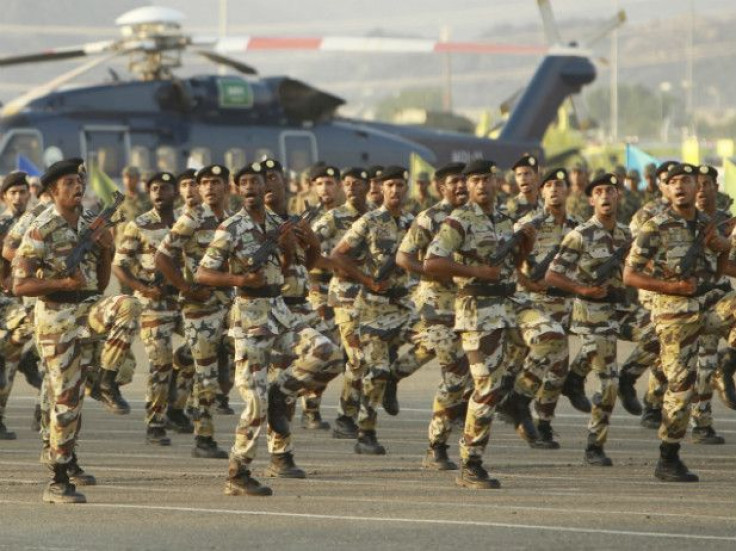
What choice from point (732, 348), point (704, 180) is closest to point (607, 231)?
point (704, 180)

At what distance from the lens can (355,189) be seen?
1535cm

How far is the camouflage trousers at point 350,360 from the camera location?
14.8m

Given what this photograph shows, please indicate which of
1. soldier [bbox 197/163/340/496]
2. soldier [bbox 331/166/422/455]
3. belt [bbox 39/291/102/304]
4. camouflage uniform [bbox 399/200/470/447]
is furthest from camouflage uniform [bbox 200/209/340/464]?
soldier [bbox 331/166/422/455]

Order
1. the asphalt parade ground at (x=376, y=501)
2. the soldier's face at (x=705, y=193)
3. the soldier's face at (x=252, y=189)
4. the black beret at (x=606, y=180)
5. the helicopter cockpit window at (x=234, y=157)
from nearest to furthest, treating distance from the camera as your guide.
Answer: the asphalt parade ground at (x=376, y=501)
the soldier's face at (x=252, y=189)
the soldier's face at (x=705, y=193)
the black beret at (x=606, y=180)
the helicopter cockpit window at (x=234, y=157)

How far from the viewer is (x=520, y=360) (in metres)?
15.0

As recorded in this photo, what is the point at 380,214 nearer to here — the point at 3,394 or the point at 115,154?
the point at 3,394

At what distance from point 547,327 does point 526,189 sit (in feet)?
5.86

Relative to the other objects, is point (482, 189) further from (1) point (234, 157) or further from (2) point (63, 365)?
(1) point (234, 157)

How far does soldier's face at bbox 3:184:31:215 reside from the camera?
50.1 feet

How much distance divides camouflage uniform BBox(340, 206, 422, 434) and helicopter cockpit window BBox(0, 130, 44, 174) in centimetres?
1610

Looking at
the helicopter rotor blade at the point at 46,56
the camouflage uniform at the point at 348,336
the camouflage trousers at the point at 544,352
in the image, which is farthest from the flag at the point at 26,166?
the camouflage trousers at the point at 544,352

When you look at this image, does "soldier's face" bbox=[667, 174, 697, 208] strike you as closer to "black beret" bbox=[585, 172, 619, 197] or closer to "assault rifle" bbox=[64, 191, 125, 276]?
"black beret" bbox=[585, 172, 619, 197]

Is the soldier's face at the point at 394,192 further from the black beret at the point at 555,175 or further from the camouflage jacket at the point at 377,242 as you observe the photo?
the black beret at the point at 555,175

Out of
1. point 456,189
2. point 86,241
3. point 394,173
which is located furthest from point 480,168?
point 86,241
